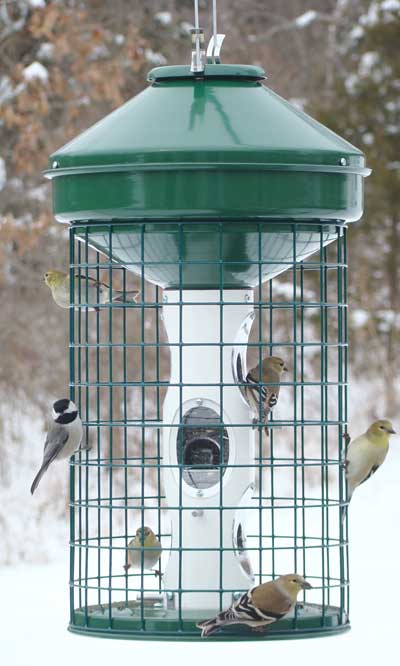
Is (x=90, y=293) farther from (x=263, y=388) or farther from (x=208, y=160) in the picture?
(x=208, y=160)

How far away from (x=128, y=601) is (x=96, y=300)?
1020mm

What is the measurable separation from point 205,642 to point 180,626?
14 cm

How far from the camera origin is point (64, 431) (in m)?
4.52

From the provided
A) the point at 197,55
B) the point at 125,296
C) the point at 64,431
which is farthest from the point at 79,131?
the point at 197,55

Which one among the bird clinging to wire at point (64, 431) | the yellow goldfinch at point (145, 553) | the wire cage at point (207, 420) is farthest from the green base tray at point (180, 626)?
the bird clinging to wire at point (64, 431)

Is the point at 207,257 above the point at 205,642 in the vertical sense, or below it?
above

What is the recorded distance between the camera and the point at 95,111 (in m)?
11.3

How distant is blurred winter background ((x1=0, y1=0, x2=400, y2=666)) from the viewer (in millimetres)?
9375

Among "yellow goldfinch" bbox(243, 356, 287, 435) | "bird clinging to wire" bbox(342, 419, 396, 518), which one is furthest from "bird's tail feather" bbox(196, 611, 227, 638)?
"bird clinging to wire" bbox(342, 419, 396, 518)

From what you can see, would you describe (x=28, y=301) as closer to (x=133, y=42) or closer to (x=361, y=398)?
(x=133, y=42)

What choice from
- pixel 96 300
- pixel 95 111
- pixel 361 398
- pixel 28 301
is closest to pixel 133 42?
pixel 95 111

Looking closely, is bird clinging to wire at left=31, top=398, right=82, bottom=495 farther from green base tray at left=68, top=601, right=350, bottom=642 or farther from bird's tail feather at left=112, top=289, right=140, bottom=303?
green base tray at left=68, top=601, right=350, bottom=642

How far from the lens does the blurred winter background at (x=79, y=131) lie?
30.8 feet

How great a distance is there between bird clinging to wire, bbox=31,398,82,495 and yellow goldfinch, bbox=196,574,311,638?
847 mm
